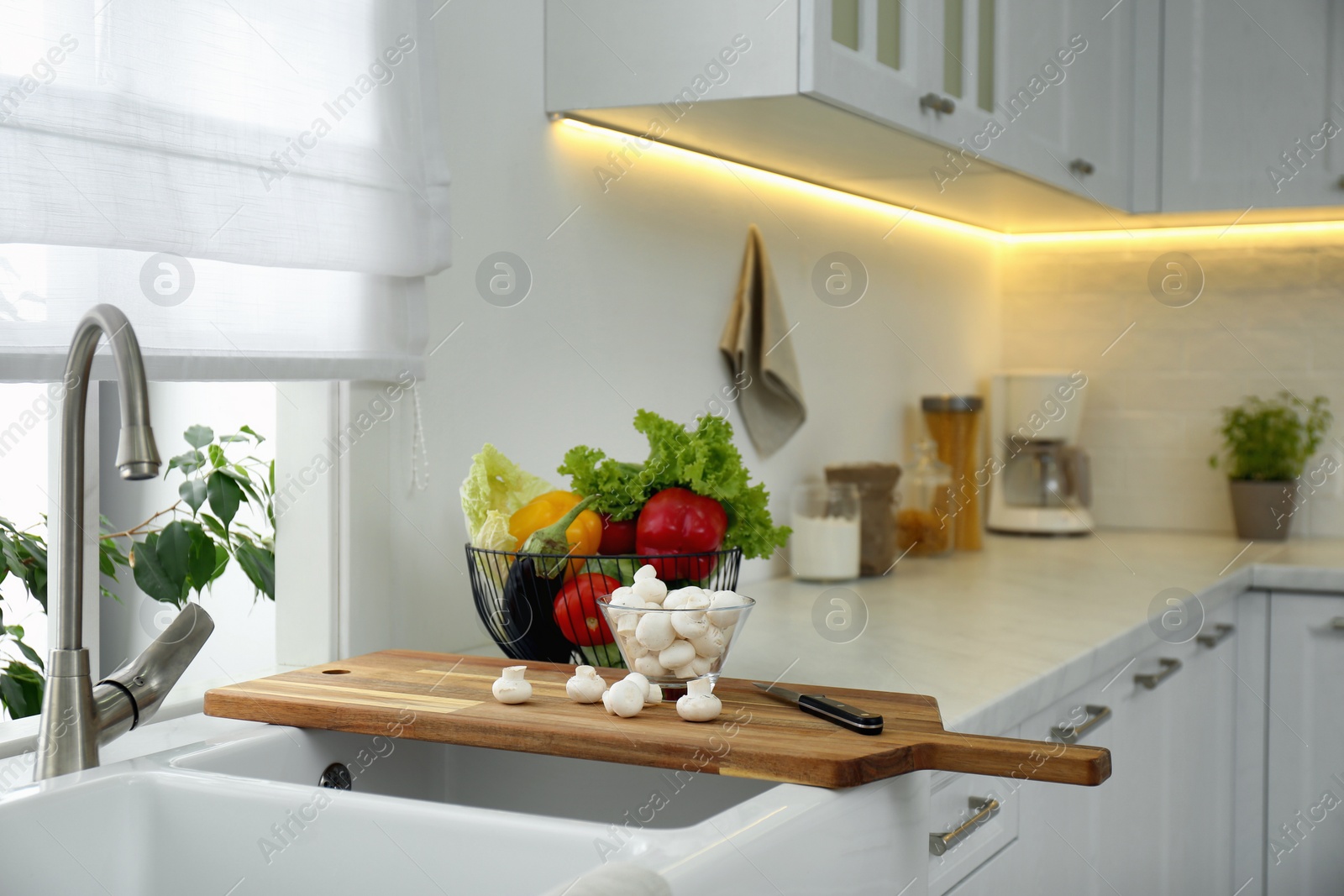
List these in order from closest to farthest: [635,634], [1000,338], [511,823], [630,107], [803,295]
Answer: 1. [511,823]
2. [635,634]
3. [630,107]
4. [803,295]
5. [1000,338]

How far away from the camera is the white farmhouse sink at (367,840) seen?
73 centimetres

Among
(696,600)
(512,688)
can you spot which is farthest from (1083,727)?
(512,688)

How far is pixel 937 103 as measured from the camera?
1.70 metres

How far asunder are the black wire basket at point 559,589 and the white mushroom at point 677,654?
0.61ft

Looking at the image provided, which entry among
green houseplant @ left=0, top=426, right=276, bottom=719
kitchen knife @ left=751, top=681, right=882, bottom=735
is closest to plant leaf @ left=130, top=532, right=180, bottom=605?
green houseplant @ left=0, top=426, right=276, bottom=719

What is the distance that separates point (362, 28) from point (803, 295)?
1140 millimetres

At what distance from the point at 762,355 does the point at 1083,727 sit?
78 centimetres

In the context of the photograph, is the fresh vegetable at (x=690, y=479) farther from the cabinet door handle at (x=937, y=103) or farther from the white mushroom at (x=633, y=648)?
the cabinet door handle at (x=937, y=103)

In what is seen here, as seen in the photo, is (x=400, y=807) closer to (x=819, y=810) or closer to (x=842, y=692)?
(x=819, y=810)

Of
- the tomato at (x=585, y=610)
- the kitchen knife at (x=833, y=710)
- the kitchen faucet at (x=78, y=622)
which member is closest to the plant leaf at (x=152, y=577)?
the kitchen faucet at (x=78, y=622)

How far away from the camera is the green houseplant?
1066 mm

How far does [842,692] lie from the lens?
1.01 metres

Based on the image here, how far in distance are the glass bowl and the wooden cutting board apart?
28mm

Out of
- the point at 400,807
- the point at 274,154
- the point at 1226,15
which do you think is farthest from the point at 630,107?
the point at 1226,15
